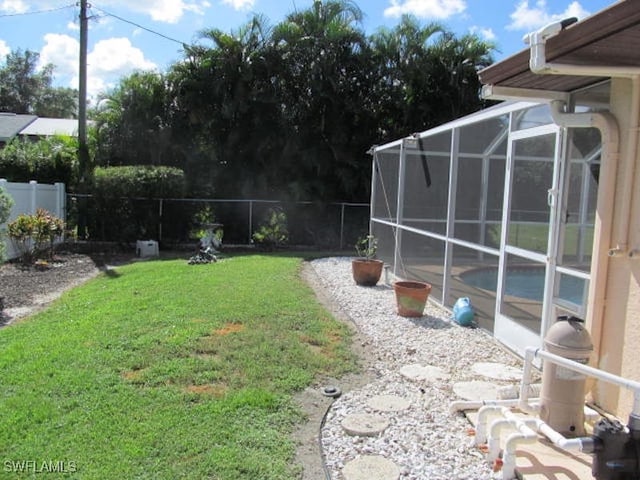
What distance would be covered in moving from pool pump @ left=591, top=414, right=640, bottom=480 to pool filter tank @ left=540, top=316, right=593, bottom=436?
0.54 meters

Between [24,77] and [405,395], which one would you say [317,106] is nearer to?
[405,395]

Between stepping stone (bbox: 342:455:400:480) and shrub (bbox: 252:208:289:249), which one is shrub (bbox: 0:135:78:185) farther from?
stepping stone (bbox: 342:455:400:480)

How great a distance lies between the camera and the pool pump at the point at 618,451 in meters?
2.42

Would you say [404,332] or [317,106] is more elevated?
[317,106]

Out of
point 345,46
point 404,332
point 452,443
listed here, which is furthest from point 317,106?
point 452,443

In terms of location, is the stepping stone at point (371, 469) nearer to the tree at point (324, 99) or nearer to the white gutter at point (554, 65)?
the white gutter at point (554, 65)

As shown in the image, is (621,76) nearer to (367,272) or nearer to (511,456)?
(511,456)

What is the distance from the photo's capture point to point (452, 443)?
3215 millimetres

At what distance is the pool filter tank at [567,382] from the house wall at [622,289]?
444 millimetres

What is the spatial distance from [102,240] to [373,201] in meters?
7.24

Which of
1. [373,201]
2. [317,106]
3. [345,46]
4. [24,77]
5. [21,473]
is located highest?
[24,77]

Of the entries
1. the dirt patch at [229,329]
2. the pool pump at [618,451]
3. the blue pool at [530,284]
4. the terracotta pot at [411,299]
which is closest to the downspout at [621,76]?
the blue pool at [530,284]

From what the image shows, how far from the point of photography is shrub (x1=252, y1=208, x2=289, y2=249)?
13.3 m

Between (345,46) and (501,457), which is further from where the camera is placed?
A: (345,46)
